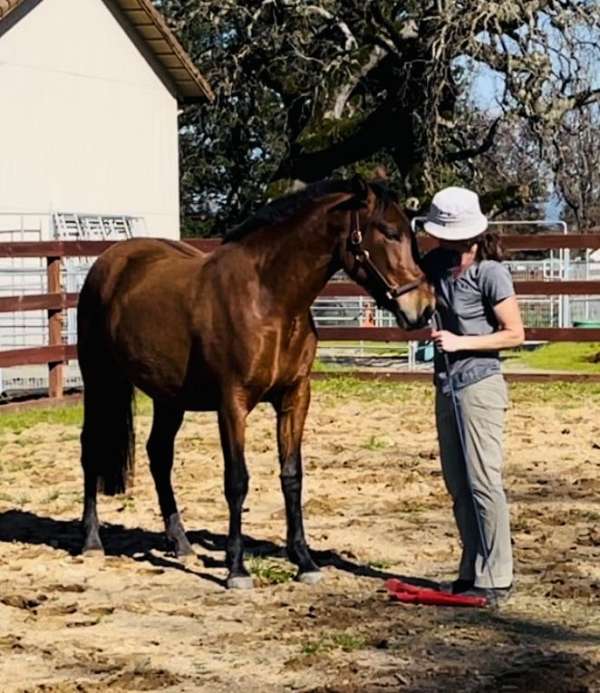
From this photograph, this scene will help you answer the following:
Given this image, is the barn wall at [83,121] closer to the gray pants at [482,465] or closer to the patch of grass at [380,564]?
the patch of grass at [380,564]

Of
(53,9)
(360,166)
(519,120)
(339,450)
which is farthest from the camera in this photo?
(360,166)

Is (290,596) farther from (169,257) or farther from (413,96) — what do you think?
(413,96)

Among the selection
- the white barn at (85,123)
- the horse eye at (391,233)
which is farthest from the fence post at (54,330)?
the horse eye at (391,233)

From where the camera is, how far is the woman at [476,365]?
19.0 ft

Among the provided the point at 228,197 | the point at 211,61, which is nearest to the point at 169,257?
the point at 211,61

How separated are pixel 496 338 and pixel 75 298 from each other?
989 cm

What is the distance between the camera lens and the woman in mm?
5805

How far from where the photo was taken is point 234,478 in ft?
21.9

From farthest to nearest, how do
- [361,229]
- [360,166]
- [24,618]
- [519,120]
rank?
1. [360,166]
2. [519,120]
3. [361,229]
4. [24,618]

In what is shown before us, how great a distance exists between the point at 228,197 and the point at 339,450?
28174mm

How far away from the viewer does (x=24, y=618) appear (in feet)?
19.5

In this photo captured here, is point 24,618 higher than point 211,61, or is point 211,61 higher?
point 211,61

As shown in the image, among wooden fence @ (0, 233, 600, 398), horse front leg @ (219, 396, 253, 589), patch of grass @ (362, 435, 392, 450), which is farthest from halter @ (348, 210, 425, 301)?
wooden fence @ (0, 233, 600, 398)

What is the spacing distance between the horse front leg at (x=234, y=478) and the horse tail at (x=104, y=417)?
119 cm
